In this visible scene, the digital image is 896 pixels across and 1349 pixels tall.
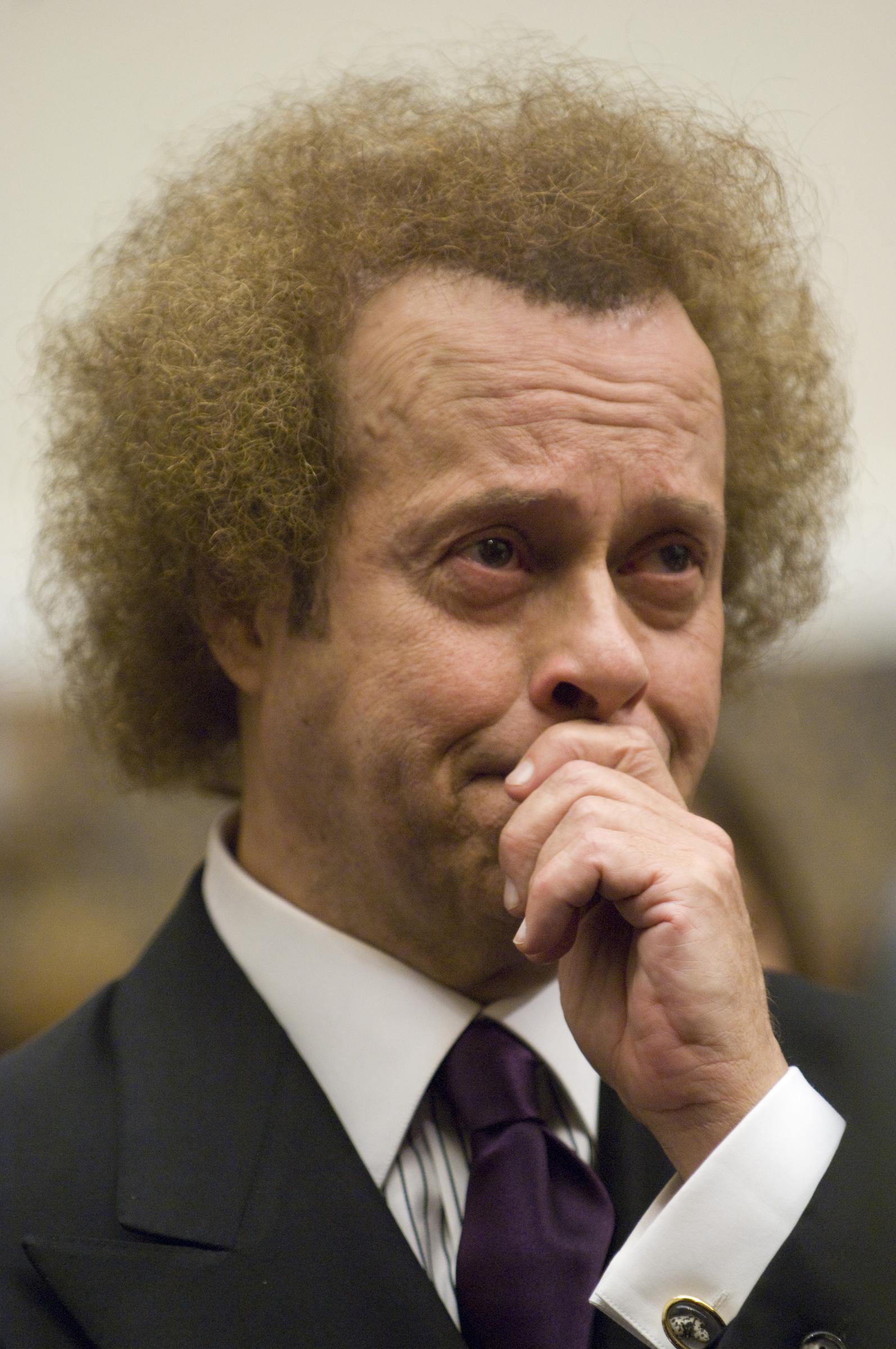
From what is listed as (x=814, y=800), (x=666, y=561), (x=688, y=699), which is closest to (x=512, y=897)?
(x=688, y=699)

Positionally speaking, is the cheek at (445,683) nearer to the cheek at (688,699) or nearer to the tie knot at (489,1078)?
the cheek at (688,699)

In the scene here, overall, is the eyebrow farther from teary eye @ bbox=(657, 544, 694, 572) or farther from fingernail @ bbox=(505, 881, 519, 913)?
fingernail @ bbox=(505, 881, 519, 913)

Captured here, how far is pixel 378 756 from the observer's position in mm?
1486

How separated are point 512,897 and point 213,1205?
46 cm

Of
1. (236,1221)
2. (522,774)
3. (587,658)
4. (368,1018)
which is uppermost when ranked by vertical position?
(587,658)

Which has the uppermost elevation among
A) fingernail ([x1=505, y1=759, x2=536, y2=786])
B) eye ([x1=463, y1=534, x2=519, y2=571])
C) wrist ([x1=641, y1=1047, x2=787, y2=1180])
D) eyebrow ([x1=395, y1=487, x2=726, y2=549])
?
eyebrow ([x1=395, y1=487, x2=726, y2=549])

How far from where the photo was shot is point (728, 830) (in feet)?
8.64

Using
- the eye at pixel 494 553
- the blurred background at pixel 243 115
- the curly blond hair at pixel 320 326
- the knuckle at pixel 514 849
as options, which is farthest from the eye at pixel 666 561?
the blurred background at pixel 243 115

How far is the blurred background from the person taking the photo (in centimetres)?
244

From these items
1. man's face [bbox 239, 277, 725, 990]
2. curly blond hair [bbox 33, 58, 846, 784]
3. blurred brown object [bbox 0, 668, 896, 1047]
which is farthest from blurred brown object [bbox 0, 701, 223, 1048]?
man's face [bbox 239, 277, 725, 990]

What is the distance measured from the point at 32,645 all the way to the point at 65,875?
17.3 inches

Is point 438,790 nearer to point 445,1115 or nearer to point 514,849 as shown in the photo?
point 514,849

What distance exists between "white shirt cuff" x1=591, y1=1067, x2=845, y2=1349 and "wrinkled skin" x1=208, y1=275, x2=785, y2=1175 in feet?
0.19

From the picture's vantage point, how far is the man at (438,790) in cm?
126
